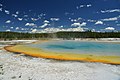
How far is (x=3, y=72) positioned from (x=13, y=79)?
2048mm

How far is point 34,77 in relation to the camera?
43.8 ft

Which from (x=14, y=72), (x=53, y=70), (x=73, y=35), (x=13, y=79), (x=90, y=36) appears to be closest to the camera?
(x=13, y=79)

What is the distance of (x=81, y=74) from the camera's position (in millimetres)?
14719

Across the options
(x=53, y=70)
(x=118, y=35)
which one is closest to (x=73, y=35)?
(x=118, y=35)

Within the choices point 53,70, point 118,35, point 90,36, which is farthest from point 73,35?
point 53,70

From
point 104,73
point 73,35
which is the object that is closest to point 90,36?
point 73,35

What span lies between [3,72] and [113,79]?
8.73m

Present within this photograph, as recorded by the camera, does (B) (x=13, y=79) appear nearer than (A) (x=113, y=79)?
Yes

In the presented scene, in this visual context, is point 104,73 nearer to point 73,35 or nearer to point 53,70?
point 53,70

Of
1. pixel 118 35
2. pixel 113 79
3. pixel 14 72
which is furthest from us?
pixel 118 35

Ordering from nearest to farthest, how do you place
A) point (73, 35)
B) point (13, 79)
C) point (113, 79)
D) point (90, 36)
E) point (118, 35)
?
point (13, 79), point (113, 79), point (118, 35), point (90, 36), point (73, 35)

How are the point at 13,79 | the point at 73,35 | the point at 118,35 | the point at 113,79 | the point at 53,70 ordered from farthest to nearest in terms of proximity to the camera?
the point at 73,35 < the point at 118,35 < the point at 53,70 < the point at 113,79 < the point at 13,79

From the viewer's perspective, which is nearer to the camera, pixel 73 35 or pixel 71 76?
pixel 71 76

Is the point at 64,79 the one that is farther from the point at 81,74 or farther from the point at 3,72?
the point at 3,72
